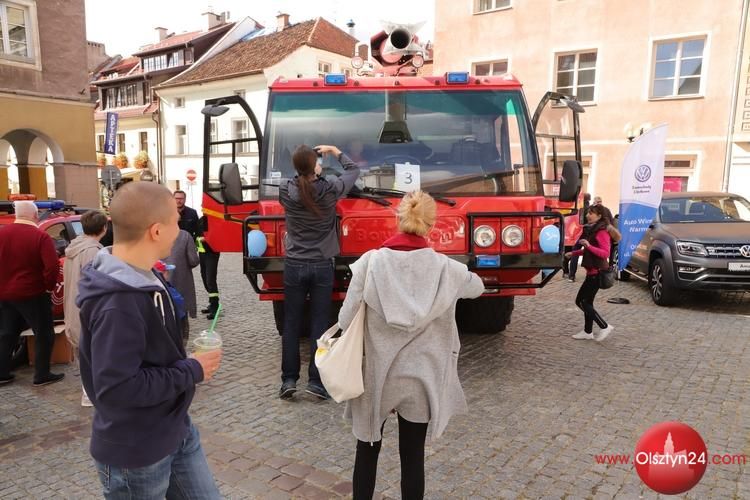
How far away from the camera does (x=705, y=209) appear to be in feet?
30.5

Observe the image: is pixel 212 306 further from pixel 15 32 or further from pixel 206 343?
pixel 15 32

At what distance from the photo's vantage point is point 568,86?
1852 centimetres

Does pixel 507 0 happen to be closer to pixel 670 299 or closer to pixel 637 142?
pixel 637 142

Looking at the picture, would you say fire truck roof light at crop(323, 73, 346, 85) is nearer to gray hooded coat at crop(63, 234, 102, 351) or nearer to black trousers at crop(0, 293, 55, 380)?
gray hooded coat at crop(63, 234, 102, 351)

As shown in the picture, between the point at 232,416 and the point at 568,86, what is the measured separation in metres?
17.5

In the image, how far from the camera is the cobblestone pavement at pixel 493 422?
10.9 ft

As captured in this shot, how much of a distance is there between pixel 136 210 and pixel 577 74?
18968mm

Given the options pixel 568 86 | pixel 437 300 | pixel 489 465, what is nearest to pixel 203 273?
pixel 489 465

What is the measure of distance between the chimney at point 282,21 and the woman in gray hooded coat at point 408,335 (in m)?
35.0

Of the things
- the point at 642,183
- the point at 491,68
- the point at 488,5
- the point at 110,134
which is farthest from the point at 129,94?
the point at 642,183

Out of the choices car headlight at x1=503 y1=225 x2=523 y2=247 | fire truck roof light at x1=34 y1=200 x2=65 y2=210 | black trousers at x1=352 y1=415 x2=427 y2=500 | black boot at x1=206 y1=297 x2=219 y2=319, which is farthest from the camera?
black boot at x1=206 y1=297 x2=219 y2=319

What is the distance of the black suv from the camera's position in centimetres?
788

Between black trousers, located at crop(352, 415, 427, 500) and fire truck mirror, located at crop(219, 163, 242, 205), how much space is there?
2711 mm

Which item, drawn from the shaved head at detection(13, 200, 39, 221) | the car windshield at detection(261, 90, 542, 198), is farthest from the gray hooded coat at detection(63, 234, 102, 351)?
the car windshield at detection(261, 90, 542, 198)
